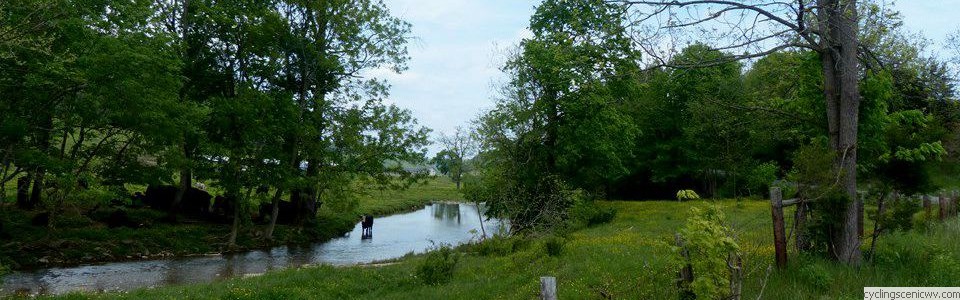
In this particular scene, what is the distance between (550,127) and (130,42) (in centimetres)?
2078

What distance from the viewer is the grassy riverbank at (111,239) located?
23.9 meters

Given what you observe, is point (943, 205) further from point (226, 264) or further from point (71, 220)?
point (71, 220)

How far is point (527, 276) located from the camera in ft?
43.8

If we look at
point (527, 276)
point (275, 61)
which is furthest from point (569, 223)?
point (275, 61)

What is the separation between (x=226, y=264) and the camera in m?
25.9

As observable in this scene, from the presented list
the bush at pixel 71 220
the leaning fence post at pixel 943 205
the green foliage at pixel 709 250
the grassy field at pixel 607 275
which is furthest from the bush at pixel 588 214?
the bush at pixel 71 220

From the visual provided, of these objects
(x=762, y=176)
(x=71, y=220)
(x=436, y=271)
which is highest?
(x=762, y=176)

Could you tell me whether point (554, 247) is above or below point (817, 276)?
below

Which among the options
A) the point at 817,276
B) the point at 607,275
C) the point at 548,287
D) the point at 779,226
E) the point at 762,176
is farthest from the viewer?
the point at 762,176

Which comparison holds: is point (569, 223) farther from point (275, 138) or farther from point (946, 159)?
point (275, 138)

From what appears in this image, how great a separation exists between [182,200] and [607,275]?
104 feet

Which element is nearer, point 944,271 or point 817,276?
point 944,271

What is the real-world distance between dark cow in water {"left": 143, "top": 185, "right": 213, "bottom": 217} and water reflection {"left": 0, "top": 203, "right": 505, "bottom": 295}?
23.3ft

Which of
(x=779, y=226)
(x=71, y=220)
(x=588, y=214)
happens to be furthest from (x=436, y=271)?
(x=71, y=220)
